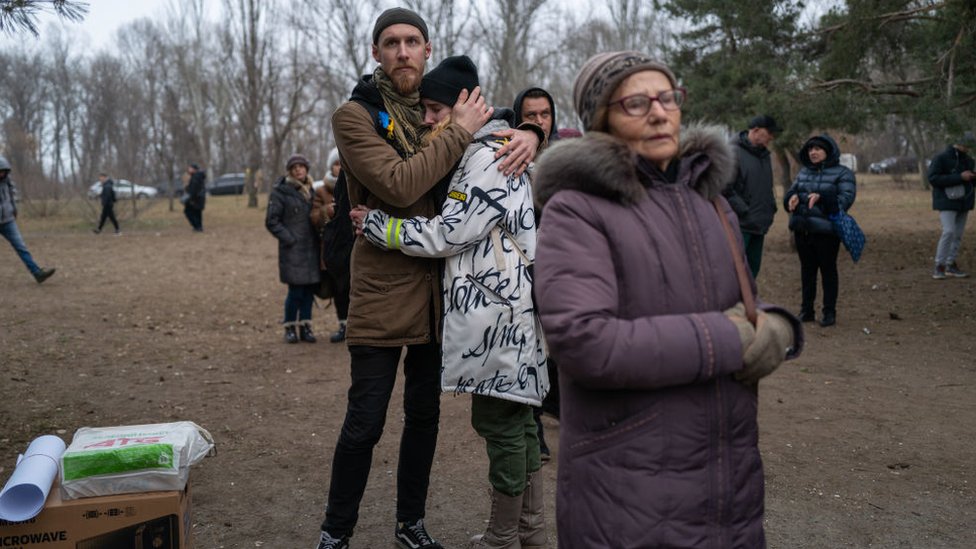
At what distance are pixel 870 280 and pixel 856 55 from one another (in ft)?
9.98

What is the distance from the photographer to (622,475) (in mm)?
1953

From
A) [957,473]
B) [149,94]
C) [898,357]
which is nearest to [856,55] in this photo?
[898,357]

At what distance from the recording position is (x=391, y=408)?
6.07 m

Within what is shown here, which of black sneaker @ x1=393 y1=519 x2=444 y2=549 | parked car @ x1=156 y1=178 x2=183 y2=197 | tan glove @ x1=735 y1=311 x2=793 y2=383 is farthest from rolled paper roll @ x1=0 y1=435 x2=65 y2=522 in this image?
parked car @ x1=156 y1=178 x2=183 y2=197

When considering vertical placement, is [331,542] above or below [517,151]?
below

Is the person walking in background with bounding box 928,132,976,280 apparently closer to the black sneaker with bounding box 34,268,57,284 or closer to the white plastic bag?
the white plastic bag

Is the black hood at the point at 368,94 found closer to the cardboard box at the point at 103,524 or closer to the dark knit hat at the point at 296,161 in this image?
the cardboard box at the point at 103,524

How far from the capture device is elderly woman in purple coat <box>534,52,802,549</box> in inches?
73.9

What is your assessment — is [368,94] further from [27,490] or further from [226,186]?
[226,186]

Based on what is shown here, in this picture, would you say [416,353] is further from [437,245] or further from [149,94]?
[149,94]

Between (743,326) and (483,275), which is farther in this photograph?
(483,275)

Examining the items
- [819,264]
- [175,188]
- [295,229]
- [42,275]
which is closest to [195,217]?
[42,275]

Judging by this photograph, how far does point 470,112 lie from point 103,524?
1980mm

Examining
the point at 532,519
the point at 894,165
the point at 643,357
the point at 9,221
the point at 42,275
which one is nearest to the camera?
the point at 643,357
